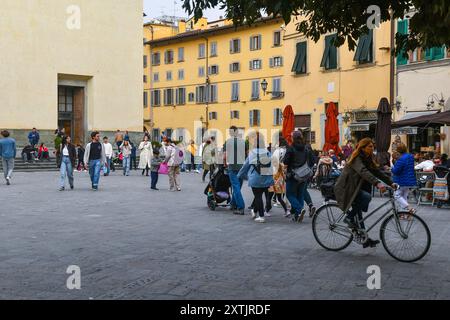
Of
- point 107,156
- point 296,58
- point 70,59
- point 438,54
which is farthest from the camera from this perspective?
point 70,59

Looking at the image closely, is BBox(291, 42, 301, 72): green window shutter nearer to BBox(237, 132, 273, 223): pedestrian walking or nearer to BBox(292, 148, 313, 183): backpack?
BBox(237, 132, 273, 223): pedestrian walking

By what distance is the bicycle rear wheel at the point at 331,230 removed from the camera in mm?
8547

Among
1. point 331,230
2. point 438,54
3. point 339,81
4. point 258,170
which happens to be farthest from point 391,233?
point 339,81

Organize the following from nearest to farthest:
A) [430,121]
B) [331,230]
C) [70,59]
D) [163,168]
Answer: [331,230] < [430,121] < [163,168] < [70,59]

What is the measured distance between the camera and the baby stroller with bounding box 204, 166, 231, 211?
44.9 feet

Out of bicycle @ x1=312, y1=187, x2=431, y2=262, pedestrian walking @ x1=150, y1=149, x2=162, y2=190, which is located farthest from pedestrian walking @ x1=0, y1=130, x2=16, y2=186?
bicycle @ x1=312, y1=187, x2=431, y2=262

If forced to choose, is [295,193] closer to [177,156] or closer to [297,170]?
[297,170]

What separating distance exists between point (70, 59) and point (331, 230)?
32.2 metres

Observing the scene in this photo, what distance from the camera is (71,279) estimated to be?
6434 mm

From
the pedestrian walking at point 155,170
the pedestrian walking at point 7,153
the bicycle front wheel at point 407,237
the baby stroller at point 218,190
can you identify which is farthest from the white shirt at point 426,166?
the pedestrian walking at point 7,153

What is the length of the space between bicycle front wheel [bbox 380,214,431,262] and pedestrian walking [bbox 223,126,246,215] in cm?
520

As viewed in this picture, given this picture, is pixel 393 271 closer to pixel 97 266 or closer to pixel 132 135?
pixel 97 266

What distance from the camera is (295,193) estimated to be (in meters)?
11.8

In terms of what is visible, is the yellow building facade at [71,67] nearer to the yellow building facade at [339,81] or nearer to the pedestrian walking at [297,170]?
the yellow building facade at [339,81]
